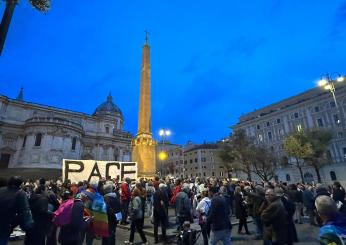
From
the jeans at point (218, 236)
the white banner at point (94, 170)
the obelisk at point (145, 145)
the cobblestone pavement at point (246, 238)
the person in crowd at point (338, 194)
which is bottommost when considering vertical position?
the cobblestone pavement at point (246, 238)

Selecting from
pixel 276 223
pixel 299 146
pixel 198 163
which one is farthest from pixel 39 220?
pixel 198 163

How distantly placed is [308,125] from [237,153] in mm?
16321

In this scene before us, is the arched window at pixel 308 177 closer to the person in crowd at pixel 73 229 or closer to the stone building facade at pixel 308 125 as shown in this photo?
the stone building facade at pixel 308 125

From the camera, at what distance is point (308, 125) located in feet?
145

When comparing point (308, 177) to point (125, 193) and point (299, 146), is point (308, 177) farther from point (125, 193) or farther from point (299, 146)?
point (125, 193)

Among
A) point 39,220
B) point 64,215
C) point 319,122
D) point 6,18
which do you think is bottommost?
point 39,220

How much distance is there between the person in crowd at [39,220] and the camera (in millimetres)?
4973

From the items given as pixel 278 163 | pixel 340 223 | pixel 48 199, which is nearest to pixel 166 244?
pixel 48 199

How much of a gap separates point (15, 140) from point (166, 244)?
5046cm

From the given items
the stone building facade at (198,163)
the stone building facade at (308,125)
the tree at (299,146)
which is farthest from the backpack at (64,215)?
the stone building facade at (198,163)

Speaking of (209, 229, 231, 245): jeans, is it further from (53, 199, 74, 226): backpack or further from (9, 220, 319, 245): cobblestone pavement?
(53, 199, 74, 226): backpack

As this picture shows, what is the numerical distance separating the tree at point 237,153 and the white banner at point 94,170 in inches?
1060

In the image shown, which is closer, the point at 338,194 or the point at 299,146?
the point at 338,194

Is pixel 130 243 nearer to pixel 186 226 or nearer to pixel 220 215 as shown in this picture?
pixel 186 226
